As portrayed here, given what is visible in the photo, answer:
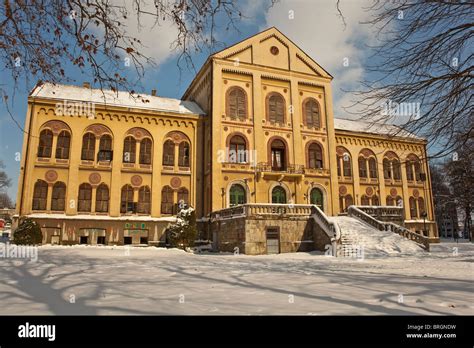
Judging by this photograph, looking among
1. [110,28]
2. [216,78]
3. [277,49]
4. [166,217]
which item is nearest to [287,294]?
[110,28]

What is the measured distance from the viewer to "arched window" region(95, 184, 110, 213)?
2700 centimetres

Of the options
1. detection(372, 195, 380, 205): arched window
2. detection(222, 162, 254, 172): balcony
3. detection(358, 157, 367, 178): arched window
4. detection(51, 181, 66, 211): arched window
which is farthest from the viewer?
detection(358, 157, 367, 178): arched window

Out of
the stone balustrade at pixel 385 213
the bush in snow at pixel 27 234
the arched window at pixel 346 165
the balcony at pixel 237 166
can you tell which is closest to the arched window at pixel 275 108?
the balcony at pixel 237 166

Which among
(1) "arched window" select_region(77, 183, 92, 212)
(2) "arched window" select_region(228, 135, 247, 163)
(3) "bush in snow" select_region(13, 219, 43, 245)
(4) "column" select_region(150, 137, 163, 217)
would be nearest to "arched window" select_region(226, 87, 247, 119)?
(2) "arched window" select_region(228, 135, 247, 163)

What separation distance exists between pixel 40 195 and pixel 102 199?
14.5 ft

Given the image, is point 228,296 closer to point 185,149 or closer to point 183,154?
point 183,154

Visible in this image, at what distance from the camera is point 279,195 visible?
29.0m

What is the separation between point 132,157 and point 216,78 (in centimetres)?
974

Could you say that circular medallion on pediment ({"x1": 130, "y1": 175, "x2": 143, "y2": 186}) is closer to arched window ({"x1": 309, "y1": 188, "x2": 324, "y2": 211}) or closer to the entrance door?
the entrance door

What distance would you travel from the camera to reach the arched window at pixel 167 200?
2841 centimetres

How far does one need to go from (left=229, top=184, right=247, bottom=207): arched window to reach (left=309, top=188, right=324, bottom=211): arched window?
20.2 ft

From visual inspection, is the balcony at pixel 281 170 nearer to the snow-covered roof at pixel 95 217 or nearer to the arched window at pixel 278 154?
the arched window at pixel 278 154

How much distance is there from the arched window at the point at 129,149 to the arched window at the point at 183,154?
3.78 m

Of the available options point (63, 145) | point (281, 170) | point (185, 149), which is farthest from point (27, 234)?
point (281, 170)
